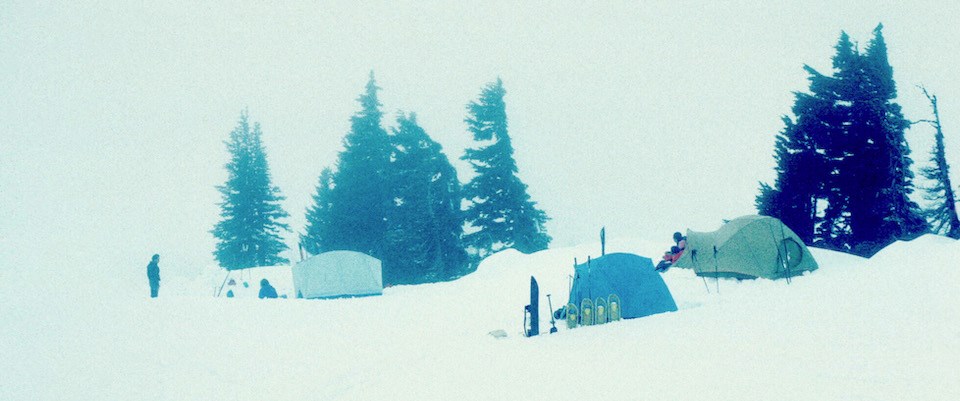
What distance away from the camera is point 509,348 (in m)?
9.01

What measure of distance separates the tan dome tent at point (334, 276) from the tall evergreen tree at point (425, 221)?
8.14m

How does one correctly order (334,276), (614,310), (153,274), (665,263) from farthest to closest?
(334,276)
(665,263)
(153,274)
(614,310)

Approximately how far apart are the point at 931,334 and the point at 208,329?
38.9 ft

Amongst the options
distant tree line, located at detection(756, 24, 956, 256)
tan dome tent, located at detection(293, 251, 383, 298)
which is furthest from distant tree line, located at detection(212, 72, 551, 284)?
distant tree line, located at detection(756, 24, 956, 256)

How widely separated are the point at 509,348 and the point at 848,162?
21.3 metres

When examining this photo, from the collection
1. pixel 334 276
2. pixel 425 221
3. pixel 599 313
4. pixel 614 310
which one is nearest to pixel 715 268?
pixel 614 310

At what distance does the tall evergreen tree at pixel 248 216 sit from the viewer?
41.3 metres

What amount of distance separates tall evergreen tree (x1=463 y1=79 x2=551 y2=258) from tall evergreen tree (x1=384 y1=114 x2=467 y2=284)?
1.08 meters

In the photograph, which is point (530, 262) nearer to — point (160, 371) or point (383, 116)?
point (160, 371)

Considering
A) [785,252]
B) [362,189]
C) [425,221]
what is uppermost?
[362,189]

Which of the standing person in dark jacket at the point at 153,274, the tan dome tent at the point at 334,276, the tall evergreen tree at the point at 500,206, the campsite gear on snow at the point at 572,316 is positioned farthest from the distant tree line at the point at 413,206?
the campsite gear on snow at the point at 572,316

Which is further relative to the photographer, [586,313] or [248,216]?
[248,216]

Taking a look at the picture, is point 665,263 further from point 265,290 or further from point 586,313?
point 265,290

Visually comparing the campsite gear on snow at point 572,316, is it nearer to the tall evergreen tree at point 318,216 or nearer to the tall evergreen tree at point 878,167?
the tall evergreen tree at point 878,167
